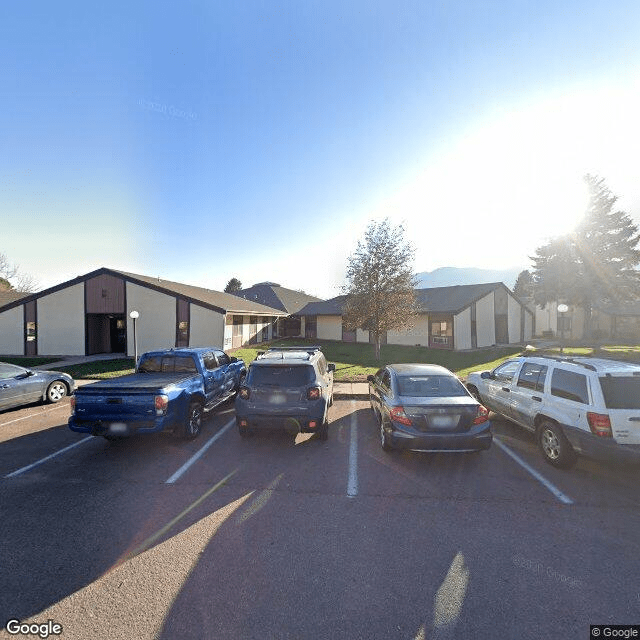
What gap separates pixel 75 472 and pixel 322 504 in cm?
416

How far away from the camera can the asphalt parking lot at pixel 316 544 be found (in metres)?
2.70

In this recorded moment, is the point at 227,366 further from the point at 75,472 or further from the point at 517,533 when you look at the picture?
the point at 517,533

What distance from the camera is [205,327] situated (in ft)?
65.9

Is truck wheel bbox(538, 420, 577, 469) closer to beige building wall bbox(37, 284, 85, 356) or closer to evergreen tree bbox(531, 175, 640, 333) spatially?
beige building wall bbox(37, 284, 85, 356)

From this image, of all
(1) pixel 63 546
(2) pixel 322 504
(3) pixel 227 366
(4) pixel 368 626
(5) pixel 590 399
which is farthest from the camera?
(3) pixel 227 366

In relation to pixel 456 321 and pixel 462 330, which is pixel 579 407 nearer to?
pixel 456 321

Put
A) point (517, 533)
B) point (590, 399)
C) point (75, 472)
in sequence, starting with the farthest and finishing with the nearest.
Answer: point (75, 472) → point (590, 399) → point (517, 533)

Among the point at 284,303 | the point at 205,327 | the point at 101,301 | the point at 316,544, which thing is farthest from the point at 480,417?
the point at 284,303

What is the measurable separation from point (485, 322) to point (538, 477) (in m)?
22.9

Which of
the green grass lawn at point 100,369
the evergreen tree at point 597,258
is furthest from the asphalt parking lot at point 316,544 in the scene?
the evergreen tree at point 597,258

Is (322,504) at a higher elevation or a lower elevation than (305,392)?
lower

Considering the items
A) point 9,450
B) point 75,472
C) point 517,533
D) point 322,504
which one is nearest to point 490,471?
point 517,533

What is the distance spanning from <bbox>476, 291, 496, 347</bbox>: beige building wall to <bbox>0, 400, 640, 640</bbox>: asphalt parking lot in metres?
20.9

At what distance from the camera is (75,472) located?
5.36 metres
